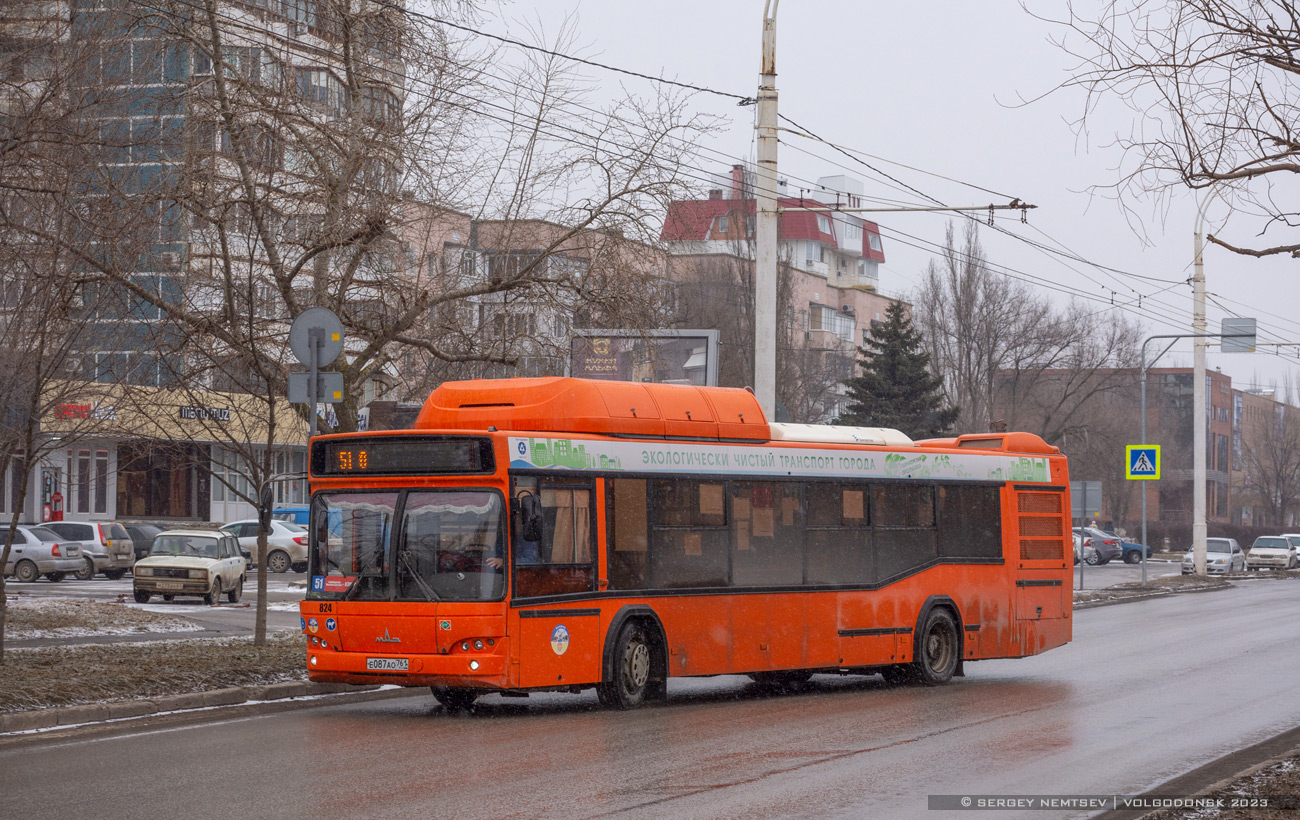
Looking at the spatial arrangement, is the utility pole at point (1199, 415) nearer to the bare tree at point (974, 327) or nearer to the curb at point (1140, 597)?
the curb at point (1140, 597)

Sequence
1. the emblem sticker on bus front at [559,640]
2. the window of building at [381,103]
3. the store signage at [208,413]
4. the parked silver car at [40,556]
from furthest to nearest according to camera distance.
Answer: the parked silver car at [40,556] < the store signage at [208,413] < the window of building at [381,103] < the emblem sticker on bus front at [559,640]

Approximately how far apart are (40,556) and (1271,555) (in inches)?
1863

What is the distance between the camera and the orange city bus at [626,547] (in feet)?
44.8

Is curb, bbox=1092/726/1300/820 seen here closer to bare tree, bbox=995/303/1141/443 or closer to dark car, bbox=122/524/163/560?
dark car, bbox=122/524/163/560

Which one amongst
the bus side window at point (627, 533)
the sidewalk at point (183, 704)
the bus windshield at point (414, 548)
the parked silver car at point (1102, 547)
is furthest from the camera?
the parked silver car at point (1102, 547)

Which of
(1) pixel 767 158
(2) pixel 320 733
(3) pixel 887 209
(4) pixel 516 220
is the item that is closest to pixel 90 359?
(4) pixel 516 220

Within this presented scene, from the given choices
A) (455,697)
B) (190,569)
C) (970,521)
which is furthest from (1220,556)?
(455,697)

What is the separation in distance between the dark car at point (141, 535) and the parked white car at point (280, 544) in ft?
7.42

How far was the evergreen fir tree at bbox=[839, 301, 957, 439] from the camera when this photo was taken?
210 ft

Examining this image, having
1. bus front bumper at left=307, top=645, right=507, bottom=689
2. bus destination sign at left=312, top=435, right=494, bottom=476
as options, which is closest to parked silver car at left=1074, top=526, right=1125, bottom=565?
bus destination sign at left=312, top=435, right=494, bottom=476

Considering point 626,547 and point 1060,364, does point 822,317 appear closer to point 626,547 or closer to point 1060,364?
point 1060,364

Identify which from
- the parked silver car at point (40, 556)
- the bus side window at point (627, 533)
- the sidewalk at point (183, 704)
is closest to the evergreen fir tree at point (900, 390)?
the parked silver car at point (40, 556)

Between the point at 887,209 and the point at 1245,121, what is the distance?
14.1 m

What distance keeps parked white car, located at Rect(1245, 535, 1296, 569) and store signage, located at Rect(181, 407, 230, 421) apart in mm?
53685
